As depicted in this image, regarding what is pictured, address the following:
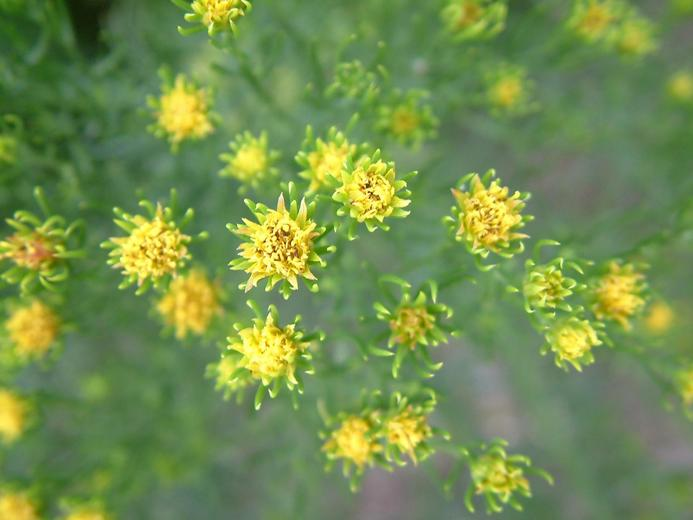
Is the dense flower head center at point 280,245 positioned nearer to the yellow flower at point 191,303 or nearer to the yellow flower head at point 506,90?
the yellow flower at point 191,303

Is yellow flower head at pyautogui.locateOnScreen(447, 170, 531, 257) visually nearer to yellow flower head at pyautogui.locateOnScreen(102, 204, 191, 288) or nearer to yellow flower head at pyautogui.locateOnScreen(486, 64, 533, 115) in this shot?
yellow flower head at pyautogui.locateOnScreen(102, 204, 191, 288)

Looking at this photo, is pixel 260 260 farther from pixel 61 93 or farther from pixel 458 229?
pixel 61 93

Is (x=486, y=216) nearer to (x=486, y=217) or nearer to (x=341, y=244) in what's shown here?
(x=486, y=217)

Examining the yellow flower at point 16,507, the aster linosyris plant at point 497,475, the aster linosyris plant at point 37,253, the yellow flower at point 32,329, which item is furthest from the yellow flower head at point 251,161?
the yellow flower at point 16,507

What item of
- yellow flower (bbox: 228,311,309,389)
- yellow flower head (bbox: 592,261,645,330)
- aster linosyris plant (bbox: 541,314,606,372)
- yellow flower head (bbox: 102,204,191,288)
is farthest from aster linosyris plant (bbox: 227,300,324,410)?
yellow flower head (bbox: 592,261,645,330)

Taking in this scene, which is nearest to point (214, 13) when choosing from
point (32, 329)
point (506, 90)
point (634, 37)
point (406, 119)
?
point (406, 119)

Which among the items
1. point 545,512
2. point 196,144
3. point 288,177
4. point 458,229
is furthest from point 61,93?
point 545,512
